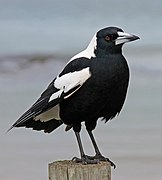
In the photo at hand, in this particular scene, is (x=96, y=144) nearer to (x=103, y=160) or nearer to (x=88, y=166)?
(x=103, y=160)

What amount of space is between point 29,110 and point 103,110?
40cm

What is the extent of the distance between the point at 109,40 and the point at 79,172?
75 centimetres

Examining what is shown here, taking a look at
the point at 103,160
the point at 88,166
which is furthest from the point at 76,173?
the point at 103,160

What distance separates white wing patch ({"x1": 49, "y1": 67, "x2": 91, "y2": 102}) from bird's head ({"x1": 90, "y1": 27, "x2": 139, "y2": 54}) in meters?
0.14

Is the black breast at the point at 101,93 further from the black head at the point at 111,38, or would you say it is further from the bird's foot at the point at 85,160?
the bird's foot at the point at 85,160

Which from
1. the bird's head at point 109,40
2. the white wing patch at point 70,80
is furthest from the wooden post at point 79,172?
the bird's head at point 109,40

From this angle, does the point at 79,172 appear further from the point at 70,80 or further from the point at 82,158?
the point at 70,80

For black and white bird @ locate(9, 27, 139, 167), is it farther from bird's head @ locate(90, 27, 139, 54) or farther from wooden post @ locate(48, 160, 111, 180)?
wooden post @ locate(48, 160, 111, 180)

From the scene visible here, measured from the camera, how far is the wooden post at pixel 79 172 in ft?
A: 8.75

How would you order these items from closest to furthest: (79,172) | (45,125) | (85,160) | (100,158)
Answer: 1. (79,172)
2. (85,160)
3. (100,158)
4. (45,125)

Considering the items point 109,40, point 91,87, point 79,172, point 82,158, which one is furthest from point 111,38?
point 79,172

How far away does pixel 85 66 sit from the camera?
3.02 metres

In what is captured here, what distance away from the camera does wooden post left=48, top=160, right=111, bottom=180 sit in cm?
267

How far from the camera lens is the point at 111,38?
3045 mm
